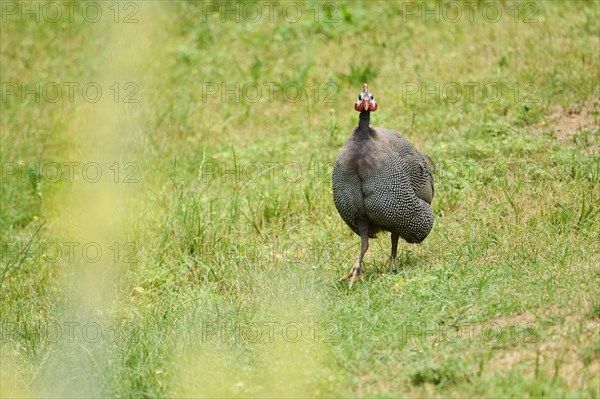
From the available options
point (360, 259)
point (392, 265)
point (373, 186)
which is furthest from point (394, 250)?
point (373, 186)

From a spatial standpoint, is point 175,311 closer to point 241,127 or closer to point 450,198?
point 450,198

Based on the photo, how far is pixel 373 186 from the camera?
238 inches

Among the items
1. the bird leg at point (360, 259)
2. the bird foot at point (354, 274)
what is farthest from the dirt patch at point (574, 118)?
the bird foot at point (354, 274)

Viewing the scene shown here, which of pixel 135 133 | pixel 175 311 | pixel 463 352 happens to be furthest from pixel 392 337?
pixel 135 133

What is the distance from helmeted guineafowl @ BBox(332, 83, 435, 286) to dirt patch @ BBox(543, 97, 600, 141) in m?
2.47

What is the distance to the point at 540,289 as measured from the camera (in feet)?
17.6

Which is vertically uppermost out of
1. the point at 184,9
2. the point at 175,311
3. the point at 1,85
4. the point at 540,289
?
the point at 184,9

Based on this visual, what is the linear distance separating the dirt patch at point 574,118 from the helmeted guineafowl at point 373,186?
247 centimetres

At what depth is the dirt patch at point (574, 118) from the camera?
27.1ft

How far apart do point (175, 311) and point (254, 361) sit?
3.46ft

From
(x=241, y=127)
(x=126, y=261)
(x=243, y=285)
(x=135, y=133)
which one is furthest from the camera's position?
(x=241, y=127)

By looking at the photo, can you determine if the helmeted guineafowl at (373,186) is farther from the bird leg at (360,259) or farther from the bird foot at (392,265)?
the bird foot at (392,265)

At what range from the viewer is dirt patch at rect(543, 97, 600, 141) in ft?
27.1

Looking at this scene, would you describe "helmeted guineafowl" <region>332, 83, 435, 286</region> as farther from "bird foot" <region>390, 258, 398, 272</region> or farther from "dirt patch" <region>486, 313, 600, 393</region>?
"dirt patch" <region>486, 313, 600, 393</region>
